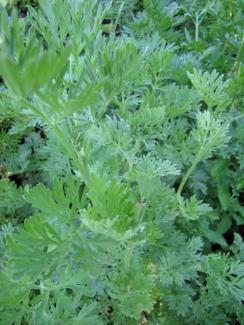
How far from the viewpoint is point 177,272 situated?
48.9 inches

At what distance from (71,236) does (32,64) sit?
45cm

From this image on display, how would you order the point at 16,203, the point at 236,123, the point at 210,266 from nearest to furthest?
the point at 210,266 < the point at 16,203 < the point at 236,123

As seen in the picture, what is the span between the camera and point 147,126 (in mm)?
1194

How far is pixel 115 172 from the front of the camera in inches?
46.4

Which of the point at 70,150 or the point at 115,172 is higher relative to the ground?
the point at 70,150

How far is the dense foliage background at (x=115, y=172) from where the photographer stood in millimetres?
905

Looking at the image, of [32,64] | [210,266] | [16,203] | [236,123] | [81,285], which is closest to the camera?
[32,64]

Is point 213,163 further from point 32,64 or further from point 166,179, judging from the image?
point 32,64

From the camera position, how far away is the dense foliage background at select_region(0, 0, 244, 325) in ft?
2.97

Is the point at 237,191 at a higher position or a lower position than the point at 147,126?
lower

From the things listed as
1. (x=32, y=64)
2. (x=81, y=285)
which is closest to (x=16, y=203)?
(x=81, y=285)

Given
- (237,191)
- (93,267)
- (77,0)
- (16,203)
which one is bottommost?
(237,191)

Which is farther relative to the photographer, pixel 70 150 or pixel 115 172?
pixel 115 172

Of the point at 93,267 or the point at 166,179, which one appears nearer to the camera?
the point at 93,267
